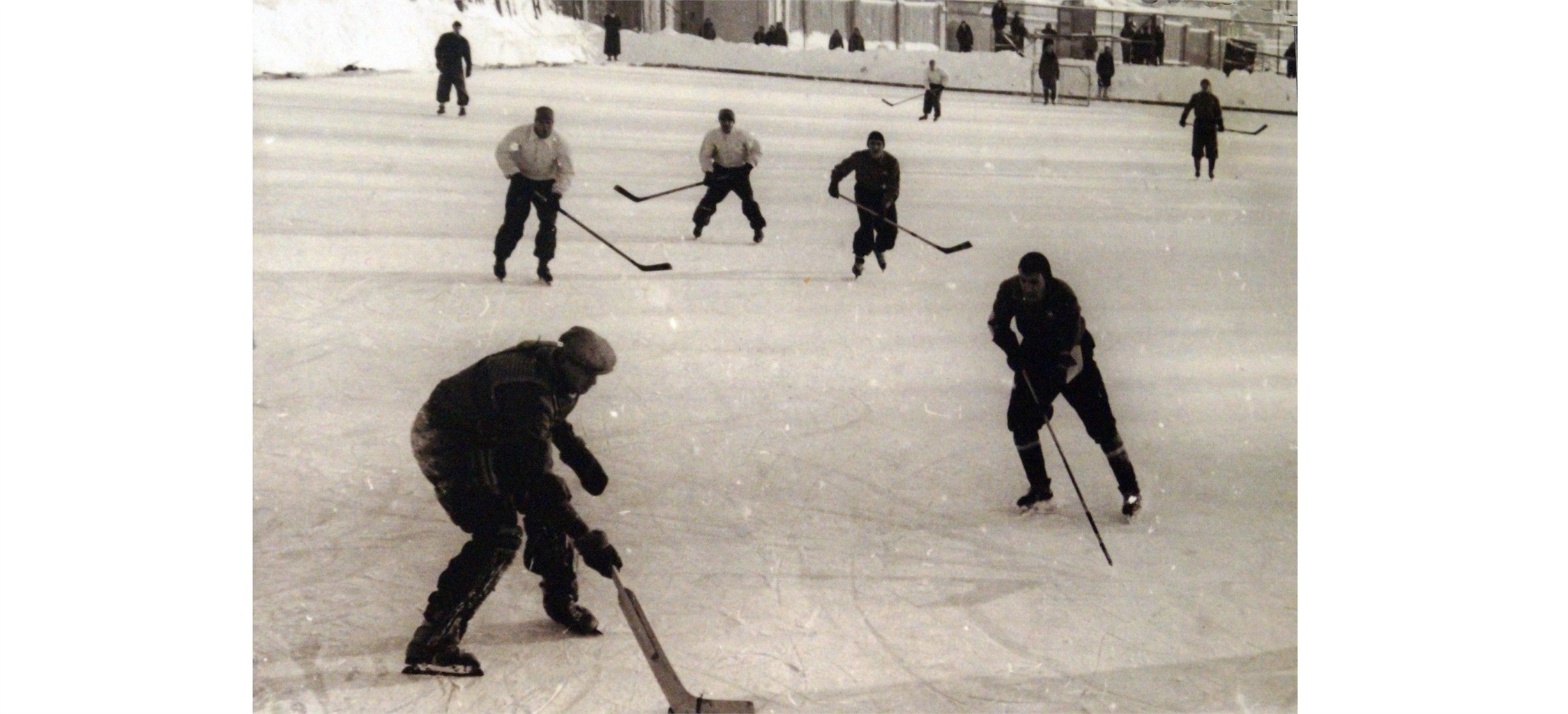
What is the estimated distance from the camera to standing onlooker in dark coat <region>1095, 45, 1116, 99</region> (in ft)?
17.6

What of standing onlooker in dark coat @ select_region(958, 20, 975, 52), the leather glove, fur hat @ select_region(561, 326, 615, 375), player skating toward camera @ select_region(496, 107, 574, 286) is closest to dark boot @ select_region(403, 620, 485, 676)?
the leather glove

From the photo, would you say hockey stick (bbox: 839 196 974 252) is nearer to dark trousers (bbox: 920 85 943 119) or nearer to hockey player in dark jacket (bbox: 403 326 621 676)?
dark trousers (bbox: 920 85 943 119)

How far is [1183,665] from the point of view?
4.79m

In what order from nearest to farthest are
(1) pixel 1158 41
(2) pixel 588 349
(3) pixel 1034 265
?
(2) pixel 588 349 < (3) pixel 1034 265 < (1) pixel 1158 41

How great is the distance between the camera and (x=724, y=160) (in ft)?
16.1

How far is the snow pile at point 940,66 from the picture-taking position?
191 inches

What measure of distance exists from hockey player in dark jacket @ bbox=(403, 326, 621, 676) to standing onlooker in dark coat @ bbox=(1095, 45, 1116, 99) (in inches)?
84.1

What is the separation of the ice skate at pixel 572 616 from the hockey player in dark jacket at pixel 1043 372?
146 centimetres

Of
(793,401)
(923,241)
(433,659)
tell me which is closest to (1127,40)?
(923,241)

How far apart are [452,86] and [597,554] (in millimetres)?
1527

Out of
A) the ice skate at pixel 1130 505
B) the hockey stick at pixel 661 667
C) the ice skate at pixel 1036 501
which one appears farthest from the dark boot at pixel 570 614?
the ice skate at pixel 1130 505

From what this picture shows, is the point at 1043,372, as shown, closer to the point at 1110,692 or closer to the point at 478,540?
the point at 1110,692
